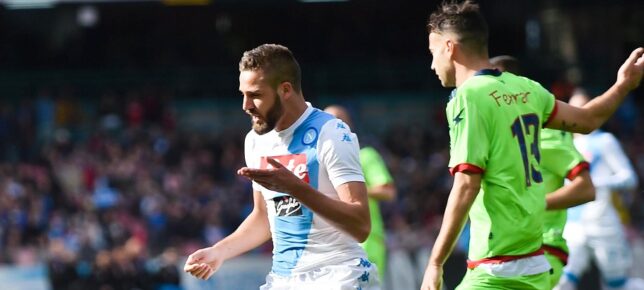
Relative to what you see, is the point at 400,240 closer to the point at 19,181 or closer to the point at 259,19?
the point at 19,181

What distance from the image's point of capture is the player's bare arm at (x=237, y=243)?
5.52 metres

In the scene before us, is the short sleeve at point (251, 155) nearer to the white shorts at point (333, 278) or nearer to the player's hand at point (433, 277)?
the white shorts at point (333, 278)

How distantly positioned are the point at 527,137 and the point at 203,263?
5.50 feet

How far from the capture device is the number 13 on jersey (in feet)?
17.7

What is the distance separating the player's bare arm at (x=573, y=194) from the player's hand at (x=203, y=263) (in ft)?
6.84

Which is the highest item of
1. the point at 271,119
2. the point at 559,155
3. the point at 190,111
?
the point at 190,111

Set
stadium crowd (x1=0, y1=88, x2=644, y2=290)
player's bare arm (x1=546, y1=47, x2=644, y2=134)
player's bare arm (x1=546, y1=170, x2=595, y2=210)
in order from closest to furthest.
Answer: player's bare arm (x1=546, y1=47, x2=644, y2=134) → player's bare arm (x1=546, y1=170, x2=595, y2=210) → stadium crowd (x1=0, y1=88, x2=644, y2=290)

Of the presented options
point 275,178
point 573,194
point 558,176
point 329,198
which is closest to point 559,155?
point 558,176

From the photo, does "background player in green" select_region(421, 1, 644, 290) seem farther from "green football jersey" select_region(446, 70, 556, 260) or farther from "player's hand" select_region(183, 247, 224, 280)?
"player's hand" select_region(183, 247, 224, 280)

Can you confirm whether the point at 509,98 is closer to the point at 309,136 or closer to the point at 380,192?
the point at 309,136

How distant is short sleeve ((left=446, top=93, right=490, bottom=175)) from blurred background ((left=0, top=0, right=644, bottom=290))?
345 inches

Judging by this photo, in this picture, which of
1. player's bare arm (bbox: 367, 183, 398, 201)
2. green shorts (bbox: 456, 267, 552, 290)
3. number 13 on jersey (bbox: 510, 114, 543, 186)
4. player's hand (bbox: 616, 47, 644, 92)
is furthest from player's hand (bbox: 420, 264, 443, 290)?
player's bare arm (bbox: 367, 183, 398, 201)

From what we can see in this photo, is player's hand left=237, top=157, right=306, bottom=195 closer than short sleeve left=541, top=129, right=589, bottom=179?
Yes

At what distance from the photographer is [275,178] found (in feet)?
15.0
